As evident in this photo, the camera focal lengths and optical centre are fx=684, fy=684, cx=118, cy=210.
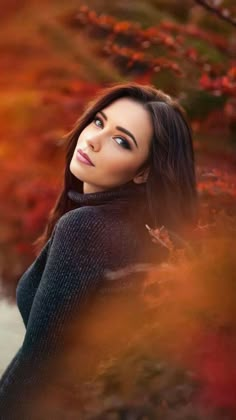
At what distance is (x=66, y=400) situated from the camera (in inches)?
35.8

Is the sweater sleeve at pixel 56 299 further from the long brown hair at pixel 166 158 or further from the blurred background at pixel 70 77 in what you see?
the blurred background at pixel 70 77

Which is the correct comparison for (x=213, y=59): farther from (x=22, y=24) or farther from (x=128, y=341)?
(x=128, y=341)

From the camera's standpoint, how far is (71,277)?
0.91 m

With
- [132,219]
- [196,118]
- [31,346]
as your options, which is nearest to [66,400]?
[31,346]

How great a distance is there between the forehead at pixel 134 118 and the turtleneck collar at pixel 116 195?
0.08 metres

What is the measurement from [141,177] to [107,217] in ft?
0.29

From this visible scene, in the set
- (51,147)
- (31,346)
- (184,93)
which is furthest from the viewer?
(51,147)

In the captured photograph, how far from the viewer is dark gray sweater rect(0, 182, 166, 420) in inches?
36.1

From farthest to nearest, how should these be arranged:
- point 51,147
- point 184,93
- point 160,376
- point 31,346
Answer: point 51,147 < point 184,93 < point 31,346 < point 160,376

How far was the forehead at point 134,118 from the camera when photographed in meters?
0.95

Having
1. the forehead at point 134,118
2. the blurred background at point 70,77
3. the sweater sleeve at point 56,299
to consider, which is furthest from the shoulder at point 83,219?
the blurred background at point 70,77

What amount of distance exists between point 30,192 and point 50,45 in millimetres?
337

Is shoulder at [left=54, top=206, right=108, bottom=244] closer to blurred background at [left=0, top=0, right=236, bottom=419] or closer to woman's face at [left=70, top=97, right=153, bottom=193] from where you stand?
woman's face at [left=70, top=97, right=153, bottom=193]

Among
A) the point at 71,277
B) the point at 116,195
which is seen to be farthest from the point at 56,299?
the point at 116,195
